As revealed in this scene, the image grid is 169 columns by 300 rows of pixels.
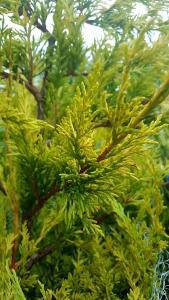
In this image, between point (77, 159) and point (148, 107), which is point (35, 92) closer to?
point (77, 159)

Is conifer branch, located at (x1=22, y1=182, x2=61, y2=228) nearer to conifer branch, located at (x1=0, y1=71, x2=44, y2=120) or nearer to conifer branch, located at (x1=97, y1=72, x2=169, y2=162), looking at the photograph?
conifer branch, located at (x1=97, y1=72, x2=169, y2=162)

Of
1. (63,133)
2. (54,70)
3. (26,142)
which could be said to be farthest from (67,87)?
(63,133)

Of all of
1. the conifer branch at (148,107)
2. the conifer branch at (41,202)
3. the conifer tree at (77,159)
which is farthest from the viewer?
the conifer branch at (41,202)

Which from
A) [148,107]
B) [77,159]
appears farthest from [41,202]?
[148,107]

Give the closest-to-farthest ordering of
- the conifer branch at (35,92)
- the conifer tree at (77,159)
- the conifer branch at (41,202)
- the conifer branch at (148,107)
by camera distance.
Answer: the conifer branch at (148,107) → the conifer tree at (77,159) → the conifer branch at (41,202) → the conifer branch at (35,92)

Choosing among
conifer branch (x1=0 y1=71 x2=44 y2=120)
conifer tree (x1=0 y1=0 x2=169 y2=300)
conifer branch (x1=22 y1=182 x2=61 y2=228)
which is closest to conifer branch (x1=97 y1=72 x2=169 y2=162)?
conifer tree (x1=0 y1=0 x2=169 y2=300)

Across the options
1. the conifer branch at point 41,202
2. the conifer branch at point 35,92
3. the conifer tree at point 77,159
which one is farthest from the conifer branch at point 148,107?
the conifer branch at point 35,92

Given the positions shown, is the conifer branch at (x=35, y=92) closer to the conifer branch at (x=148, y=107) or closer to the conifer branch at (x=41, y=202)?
the conifer branch at (x=41, y=202)

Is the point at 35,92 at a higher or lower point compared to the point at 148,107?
higher
